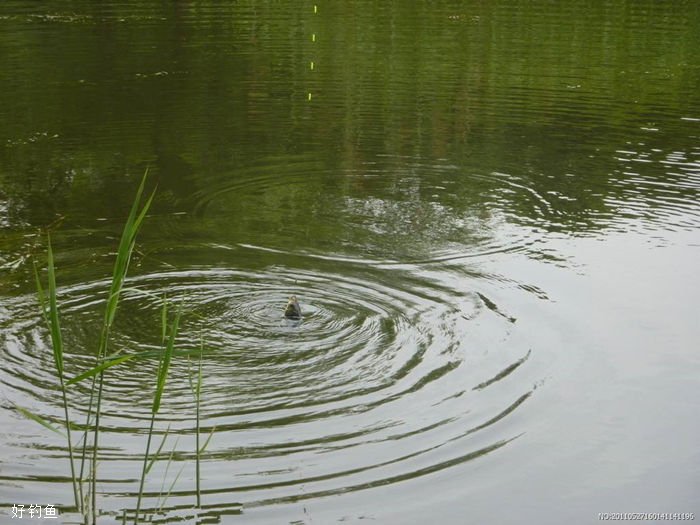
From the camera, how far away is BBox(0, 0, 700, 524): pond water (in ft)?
17.1

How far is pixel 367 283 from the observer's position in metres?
7.70

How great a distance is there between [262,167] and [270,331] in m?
4.64

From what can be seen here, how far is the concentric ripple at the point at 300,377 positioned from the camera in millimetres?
5230

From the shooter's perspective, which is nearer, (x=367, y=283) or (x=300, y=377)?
(x=300, y=377)

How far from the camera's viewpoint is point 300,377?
20.2 feet

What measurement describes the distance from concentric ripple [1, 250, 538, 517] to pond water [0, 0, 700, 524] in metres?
0.02

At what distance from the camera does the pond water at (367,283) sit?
522 cm

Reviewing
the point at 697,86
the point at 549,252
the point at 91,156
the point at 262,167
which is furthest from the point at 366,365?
the point at 697,86

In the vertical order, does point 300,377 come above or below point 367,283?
below

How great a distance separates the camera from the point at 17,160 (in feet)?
36.8

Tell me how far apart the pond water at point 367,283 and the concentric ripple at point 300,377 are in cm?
2

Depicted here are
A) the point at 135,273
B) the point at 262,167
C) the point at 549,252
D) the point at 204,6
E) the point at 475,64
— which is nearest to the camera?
the point at 135,273

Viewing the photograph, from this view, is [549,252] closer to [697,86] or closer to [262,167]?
[262,167]

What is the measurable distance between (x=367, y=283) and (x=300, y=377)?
169 centimetres
